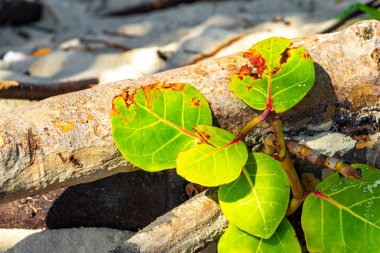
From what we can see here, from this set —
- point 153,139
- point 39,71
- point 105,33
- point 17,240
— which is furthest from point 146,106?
point 105,33

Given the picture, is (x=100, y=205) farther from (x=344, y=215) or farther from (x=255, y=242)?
(x=344, y=215)

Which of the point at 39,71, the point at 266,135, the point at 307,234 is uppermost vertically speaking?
the point at 266,135

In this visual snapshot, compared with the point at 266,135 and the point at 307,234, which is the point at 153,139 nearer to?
the point at 266,135

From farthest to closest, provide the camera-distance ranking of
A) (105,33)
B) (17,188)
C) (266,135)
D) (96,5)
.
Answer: (96,5), (105,33), (266,135), (17,188)

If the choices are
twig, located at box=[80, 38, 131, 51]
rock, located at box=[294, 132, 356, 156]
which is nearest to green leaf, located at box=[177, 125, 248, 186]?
rock, located at box=[294, 132, 356, 156]

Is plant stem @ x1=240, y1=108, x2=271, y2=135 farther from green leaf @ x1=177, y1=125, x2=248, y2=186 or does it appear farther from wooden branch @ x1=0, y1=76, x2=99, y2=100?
wooden branch @ x1=0, y1=76, x2=99, y2=100

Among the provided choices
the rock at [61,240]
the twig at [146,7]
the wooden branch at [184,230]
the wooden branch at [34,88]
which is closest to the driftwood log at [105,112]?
the wooden branch at [184,230]

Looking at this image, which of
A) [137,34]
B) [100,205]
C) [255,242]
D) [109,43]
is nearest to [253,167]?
[255,242]
